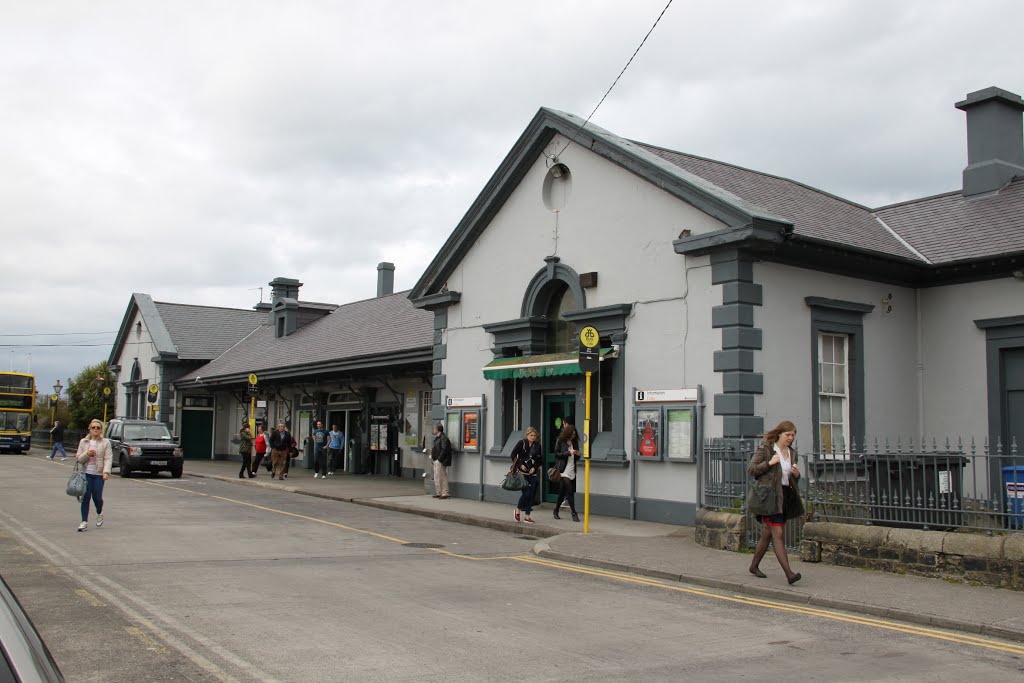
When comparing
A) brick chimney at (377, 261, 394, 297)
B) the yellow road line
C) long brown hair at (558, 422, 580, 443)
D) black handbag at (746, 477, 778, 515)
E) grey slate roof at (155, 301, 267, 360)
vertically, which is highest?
brick chimney at (377, 261, 394, 297)

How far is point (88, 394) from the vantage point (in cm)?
5784

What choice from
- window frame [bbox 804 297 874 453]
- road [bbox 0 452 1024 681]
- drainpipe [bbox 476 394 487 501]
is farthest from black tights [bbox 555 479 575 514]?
window frame [bbox 804 297 874 453]

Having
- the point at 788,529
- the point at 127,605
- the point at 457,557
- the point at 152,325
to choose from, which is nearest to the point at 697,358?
the point at 788,529

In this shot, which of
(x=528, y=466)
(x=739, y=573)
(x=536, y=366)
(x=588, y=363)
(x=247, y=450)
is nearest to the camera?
(x=739, y=573)

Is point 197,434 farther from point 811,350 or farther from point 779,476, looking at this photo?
point 779,476

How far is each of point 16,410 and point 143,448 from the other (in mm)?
23580

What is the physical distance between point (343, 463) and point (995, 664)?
26851mm

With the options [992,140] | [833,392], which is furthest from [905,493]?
[992,140]

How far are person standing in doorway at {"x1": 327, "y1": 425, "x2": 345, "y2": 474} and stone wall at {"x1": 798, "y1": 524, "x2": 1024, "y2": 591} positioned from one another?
19445mm

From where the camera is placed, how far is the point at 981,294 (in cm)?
1650

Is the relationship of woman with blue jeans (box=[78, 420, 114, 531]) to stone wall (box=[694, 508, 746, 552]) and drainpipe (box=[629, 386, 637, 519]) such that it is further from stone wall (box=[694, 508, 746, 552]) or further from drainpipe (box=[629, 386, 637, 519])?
stone wall (box=[694, 508, 746, 552])

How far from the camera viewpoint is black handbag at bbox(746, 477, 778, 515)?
1028 centimetres

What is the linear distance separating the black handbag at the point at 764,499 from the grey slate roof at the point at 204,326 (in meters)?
38.2

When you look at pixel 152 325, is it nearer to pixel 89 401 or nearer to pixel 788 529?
pixel 89 401
